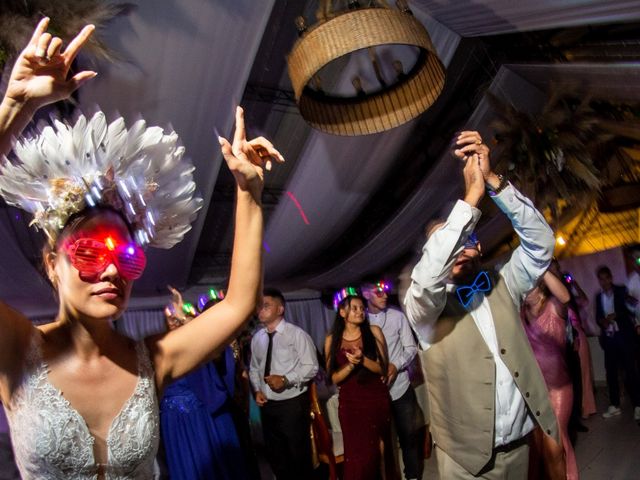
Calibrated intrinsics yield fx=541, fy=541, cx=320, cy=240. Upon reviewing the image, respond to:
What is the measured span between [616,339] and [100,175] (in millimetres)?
6134

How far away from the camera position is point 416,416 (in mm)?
4848

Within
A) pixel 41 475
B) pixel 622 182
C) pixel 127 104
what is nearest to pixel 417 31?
pixel 41 475

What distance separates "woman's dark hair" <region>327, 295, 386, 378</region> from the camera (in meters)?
4.35

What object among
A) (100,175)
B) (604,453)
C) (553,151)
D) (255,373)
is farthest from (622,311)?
(100,175)

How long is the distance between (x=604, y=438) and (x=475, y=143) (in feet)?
12.3

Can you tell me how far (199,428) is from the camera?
3717 millimetres

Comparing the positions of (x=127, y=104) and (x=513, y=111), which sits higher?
(x=127, y=104)

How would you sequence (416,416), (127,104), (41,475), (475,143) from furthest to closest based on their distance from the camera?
(416,416)
(127,104)
(475,143)
(41,475)

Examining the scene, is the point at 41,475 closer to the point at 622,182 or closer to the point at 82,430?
the point at 82,430

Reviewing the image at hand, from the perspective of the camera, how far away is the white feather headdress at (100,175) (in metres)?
1.28

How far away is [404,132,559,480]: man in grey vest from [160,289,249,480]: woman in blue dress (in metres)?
1.89

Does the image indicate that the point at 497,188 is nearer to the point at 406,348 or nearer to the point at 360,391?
the point at 360,391

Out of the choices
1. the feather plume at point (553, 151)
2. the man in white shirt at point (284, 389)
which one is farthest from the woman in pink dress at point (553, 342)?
the man in white shirt at point (284, 389)

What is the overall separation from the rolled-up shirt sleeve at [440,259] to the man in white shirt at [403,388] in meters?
2.53
